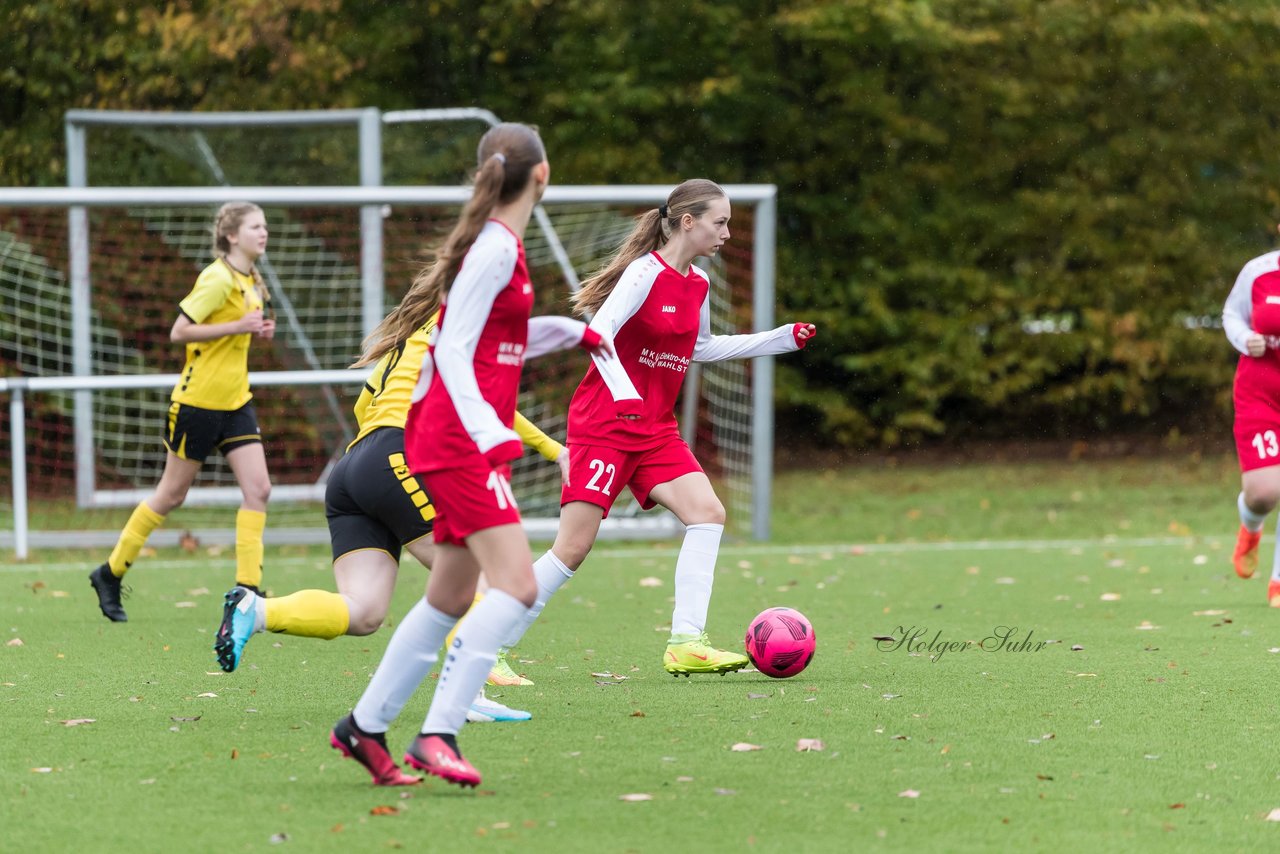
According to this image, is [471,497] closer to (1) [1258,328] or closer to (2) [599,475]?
(2) [599,475]

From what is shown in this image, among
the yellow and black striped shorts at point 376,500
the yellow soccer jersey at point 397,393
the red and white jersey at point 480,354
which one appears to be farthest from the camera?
the yellow soccer jersey at point 397,393

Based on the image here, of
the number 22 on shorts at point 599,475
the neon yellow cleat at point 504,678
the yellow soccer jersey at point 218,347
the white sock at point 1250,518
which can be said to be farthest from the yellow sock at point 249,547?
the white sock at point 1250,518

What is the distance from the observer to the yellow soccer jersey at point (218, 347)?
8.34 m

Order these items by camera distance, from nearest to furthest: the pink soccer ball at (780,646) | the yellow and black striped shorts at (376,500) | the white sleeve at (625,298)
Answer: the yellow and black striped shorts at (376,500) → the white sleeve at (625,298) → the pink soccer ball at (780,646)

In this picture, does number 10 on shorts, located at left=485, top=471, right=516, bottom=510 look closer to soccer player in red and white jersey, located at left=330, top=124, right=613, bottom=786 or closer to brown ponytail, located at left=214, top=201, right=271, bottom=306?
soccer player in red and white jersey, located at left=330, top=124, right=613, bottom=786

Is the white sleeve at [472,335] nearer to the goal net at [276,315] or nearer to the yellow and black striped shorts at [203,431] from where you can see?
the yellow and black striped shorts at [203,431]

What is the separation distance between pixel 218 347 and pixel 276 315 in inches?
230

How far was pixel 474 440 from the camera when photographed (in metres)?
4.27

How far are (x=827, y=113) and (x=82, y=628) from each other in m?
13.1

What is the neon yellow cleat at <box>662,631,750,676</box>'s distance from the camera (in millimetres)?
6461

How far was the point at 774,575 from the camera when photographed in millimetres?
10445

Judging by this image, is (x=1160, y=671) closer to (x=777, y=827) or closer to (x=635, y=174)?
(x=777, y=827)

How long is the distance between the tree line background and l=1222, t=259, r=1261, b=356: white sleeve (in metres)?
10.1

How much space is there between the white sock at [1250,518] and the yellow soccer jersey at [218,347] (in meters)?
5.18
